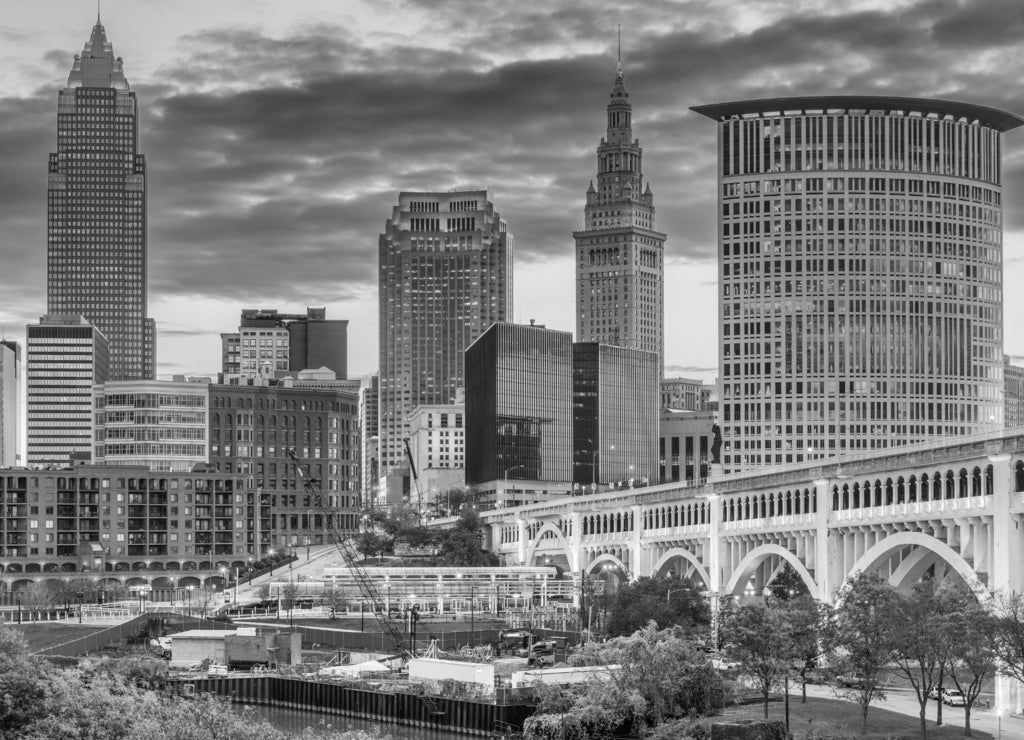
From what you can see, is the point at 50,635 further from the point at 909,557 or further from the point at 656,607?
the point at 909,557

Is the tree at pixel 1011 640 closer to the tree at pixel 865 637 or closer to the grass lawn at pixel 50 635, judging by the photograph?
the tree at pixel 865 637

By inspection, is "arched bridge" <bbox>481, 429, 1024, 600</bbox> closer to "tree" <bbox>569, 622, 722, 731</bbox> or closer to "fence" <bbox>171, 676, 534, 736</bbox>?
"tree" <bbox>569, 622, 722, 731</bbox>

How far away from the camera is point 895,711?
120188mm

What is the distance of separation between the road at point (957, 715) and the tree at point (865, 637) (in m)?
1.85

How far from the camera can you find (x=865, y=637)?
393 ft

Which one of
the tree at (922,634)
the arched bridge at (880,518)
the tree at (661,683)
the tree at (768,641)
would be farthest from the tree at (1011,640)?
the tree at (661,683)

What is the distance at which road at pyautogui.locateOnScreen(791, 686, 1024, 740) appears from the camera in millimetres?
109938

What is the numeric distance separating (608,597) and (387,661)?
31.7 metres

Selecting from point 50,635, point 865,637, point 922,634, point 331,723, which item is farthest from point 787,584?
point 50,635

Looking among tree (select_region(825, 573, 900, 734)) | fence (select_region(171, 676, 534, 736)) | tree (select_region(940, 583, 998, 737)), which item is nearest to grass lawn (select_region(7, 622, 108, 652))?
fence (select_region(171, 676, 534, 736))

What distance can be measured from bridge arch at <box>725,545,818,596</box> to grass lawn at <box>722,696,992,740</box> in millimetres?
33782

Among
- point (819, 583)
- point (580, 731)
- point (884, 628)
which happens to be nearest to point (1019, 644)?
point (884, 628)

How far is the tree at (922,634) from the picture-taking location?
112812 millimetres

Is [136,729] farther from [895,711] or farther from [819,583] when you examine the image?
[819,583]
